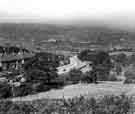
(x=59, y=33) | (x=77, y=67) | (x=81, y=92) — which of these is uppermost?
(x=59, y=33)

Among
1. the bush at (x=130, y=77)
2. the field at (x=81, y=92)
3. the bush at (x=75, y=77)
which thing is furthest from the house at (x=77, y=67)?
the field at (x=81, y=92)

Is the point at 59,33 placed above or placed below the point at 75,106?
above

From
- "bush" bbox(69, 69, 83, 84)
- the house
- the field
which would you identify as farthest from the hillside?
the field

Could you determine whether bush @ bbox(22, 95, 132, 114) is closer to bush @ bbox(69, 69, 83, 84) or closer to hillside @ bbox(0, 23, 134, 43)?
bush @ bbox(69, 69, 83, 84)

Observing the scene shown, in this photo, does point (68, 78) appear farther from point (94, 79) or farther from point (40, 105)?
point (40, 105)

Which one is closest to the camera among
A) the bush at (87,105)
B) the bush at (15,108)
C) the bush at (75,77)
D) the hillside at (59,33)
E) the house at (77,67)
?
the bush at (87,105)

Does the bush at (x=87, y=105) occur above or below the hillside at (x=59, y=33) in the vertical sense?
below

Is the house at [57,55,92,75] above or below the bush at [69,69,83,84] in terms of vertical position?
below

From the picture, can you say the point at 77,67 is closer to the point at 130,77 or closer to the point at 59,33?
the point at 130,77

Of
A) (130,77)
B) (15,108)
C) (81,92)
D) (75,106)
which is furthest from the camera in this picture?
(130,77)

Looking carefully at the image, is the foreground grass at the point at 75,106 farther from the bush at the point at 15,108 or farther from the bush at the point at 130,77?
the bush at the point at 130,77

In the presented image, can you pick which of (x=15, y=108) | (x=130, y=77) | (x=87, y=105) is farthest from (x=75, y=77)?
(x=15, y=108)

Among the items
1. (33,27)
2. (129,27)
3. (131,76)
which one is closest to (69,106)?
(131,76)

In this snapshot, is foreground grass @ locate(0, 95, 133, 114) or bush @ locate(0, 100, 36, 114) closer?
foreground grass @ locate(0, 95, 133, 114)
